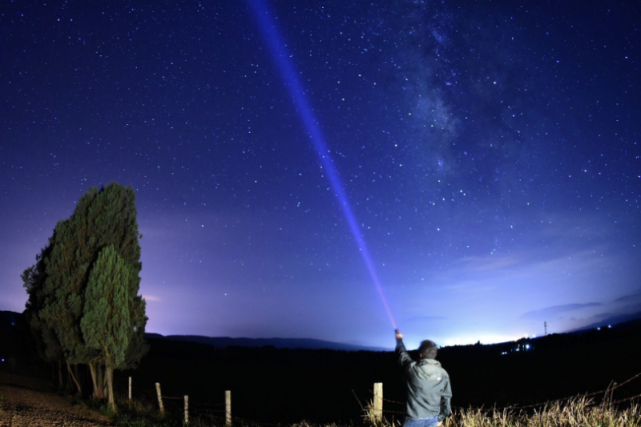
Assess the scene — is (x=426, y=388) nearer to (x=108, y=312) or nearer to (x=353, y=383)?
(x=108, y=312)

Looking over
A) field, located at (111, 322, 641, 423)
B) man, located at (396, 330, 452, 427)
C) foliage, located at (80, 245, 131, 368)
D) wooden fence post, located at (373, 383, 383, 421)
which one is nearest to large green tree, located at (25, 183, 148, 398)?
foliage, located at (80, 245, 131, 368)

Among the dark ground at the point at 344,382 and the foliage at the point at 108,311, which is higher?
the foliage at the point at 108,311

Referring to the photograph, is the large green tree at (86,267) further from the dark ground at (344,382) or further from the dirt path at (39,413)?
the dark ground at (344,382)

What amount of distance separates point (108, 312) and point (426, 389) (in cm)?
1398

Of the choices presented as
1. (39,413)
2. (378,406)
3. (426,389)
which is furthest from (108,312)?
(426,389)

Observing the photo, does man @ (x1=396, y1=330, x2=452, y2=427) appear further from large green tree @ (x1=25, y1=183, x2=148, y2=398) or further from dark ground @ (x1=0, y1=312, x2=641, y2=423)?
dark ground @ (x1=0, y1=312, x2=641, y2=423)

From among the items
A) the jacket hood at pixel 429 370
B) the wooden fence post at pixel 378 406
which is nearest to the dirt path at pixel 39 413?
the wooden fence post at pixel 378 406

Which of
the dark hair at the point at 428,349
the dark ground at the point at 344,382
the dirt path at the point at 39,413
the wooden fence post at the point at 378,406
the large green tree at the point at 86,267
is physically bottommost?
the dark ground at the point at 344,382

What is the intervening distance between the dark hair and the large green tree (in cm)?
1415

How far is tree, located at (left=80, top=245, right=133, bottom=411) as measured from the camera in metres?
15.6

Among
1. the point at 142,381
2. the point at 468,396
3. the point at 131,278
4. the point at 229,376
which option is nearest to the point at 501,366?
the point at 468,396

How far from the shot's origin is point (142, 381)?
117 ft

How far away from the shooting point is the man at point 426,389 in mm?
4926

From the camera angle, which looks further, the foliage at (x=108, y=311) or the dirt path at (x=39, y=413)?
the foliage at (x=108, y=311)
